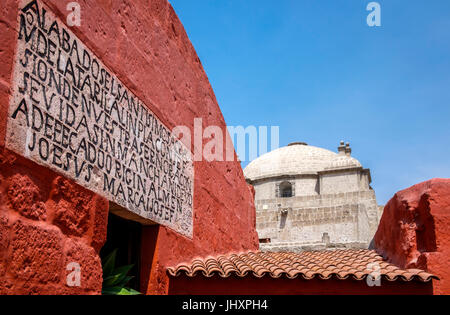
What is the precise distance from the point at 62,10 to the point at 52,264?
2.21m

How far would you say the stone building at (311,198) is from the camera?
20250 millimetres

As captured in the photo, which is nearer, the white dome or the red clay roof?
the red clay roof

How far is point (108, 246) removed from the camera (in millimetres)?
6113

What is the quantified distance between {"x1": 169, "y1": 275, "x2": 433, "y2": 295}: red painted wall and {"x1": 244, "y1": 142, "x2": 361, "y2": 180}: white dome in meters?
22.0

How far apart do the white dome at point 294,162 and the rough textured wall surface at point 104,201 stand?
→ 64.2 feet

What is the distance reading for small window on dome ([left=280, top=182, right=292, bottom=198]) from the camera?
2920 cm

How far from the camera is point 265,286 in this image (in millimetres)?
6086

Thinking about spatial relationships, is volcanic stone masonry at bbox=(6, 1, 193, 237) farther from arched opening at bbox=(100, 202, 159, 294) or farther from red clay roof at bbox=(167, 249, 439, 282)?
red clay roof at bbox=(167, 249, 439, 282)

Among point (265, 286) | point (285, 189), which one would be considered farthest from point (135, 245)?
point (285, 189)

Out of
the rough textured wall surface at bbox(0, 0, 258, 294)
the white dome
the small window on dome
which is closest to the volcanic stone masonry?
the rough textured wall surface at bbox(0, 0, 258, 294)

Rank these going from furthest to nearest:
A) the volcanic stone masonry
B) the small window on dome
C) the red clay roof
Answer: the small window on dome
the red clay roof
the volcanic stone masonry

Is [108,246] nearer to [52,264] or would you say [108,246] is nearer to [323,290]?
[52,264]

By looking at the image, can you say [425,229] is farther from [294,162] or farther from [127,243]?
[294,162]

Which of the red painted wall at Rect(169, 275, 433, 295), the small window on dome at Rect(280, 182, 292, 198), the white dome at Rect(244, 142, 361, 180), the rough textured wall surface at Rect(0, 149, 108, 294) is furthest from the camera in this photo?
the small window on dome at Rect(280, 182, 292, 198)
